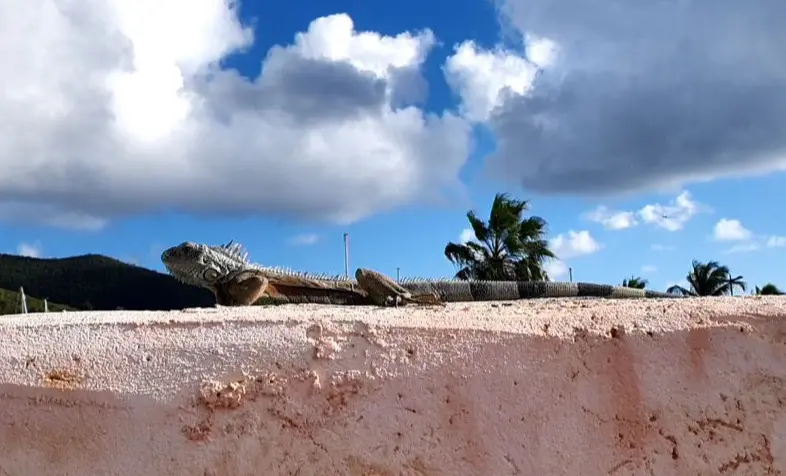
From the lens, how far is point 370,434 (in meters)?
3.21

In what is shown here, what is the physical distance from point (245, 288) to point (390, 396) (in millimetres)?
6551

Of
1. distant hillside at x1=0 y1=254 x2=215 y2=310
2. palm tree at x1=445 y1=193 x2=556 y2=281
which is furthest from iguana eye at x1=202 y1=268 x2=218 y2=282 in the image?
distant hillside at x1=0 y1=254 x2=215 y2=310

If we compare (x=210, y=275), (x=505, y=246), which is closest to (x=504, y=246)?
(x=505, y=246)

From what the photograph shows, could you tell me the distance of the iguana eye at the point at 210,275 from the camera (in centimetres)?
982

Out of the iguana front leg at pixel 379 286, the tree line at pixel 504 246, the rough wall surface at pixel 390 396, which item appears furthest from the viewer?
the tree line at pixel 504 246

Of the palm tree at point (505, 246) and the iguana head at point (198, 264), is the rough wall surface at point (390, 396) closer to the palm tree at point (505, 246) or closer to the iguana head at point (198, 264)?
the iguana head at point (198, 264)

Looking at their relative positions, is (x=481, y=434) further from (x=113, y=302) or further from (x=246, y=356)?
(x=113, y=302)

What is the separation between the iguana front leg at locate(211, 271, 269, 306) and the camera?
9.56 m

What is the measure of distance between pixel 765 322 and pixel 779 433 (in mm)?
423

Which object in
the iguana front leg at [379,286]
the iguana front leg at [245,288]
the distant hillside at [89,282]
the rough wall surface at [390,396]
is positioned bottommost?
the rough wall surface at [390,396]

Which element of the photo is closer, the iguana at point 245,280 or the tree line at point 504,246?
the iguana at point 245,280

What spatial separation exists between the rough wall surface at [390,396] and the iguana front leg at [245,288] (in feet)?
19.9

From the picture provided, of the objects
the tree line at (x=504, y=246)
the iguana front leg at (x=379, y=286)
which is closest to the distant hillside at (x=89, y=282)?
the tree line at (x=504, y=246)

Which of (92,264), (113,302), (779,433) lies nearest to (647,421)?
(779,433)
